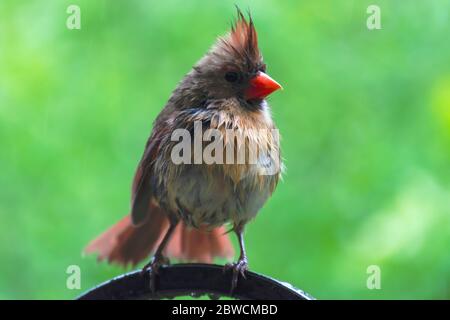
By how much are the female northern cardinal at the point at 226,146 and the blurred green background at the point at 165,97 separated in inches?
20.3

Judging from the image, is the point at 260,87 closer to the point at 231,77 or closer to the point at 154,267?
the point at 231,77

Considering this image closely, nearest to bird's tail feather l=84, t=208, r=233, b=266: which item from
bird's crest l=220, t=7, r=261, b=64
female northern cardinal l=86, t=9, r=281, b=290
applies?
female northern cardinal l=86, t=9, r=281, b=290

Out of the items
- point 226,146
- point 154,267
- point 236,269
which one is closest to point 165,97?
point 226,146

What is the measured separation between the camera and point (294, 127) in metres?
3.86

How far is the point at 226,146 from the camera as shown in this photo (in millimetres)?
2959

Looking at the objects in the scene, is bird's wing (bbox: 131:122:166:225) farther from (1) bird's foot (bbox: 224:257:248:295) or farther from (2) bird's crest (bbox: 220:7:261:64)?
(1) bird's foot (bbox: 224:257:248:295)

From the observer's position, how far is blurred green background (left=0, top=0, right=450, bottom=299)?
365cm

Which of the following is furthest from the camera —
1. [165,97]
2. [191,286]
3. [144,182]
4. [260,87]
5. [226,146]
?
[165,97]

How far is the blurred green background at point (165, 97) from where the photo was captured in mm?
3652

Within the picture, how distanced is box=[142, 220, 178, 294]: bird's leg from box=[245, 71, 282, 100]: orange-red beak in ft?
2.22

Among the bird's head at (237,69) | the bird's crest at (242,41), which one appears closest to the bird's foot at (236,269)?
the bird's head at (237,69)

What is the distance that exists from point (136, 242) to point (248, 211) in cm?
71

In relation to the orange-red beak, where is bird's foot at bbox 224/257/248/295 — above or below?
below

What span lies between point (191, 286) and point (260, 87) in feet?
3.29
